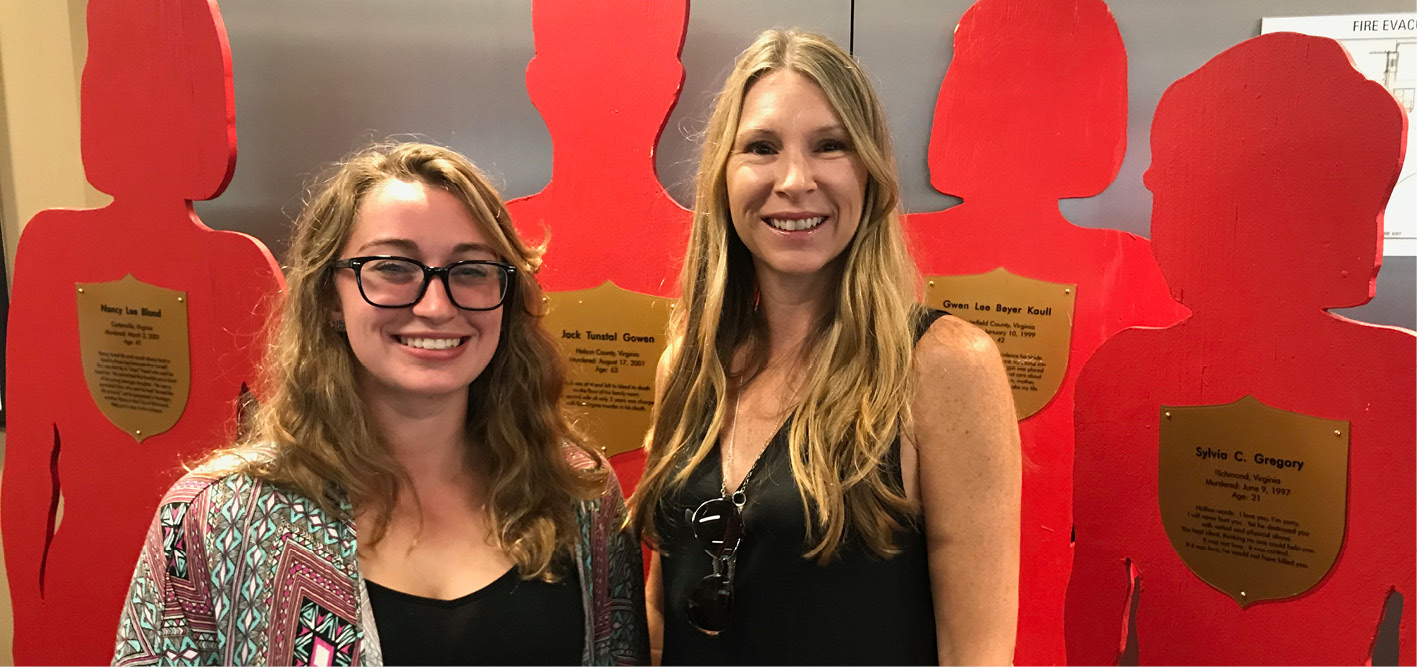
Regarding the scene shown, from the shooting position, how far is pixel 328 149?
299cm

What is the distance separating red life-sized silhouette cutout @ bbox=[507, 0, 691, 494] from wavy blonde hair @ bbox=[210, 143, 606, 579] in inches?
28.6

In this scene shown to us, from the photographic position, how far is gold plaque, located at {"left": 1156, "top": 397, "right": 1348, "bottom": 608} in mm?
1918

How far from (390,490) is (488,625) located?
27cm

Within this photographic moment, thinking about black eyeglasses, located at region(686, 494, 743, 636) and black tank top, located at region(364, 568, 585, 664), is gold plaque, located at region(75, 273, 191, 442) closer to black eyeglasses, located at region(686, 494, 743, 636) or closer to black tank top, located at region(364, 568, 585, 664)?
black tank top, located at region(364, 568, 585, 664)

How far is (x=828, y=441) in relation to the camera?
1.66m

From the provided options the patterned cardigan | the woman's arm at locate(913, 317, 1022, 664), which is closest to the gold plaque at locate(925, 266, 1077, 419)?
the woman's arm at locate(913, 317, 1022, 664)

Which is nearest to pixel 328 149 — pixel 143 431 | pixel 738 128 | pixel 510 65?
pixel 510 65

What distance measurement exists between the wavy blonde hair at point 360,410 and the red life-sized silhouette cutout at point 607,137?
2.38 feet

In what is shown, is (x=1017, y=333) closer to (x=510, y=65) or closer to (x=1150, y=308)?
(x=1150, y=308)

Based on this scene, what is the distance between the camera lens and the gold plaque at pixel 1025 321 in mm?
2291

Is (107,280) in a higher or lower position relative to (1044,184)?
lower

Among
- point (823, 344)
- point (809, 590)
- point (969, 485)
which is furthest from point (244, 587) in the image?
point (969, 485)

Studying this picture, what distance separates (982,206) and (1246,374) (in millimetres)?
663

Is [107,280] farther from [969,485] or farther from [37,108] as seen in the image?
[969,485]
